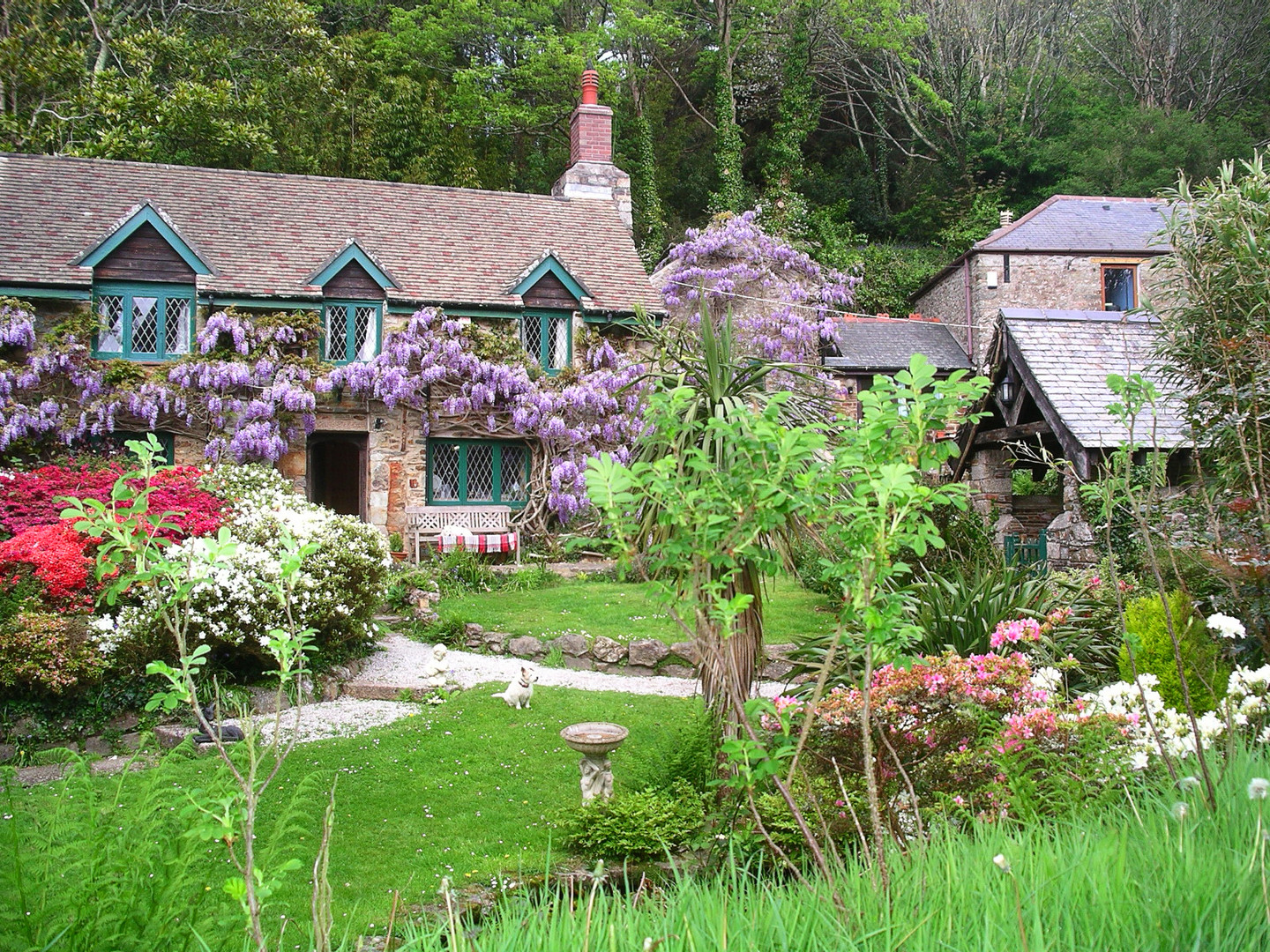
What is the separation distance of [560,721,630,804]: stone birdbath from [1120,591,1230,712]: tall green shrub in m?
3.14

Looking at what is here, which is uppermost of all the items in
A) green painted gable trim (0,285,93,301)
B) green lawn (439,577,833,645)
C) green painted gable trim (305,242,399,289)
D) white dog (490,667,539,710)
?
green painted gable trim (305,242,399,289)

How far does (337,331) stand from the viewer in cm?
1728

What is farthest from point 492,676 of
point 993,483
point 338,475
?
point 338,475

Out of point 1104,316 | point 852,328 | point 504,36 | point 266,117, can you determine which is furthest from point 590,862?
point 504,36

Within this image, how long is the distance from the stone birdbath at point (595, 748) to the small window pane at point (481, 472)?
11481 mm

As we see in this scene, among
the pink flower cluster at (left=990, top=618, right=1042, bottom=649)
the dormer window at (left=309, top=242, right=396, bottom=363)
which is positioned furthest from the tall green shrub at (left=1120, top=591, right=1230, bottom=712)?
the dormer window at (left=309, top=242, right=396, bottom=363)

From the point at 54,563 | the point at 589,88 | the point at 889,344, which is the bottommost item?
the point at 54,563

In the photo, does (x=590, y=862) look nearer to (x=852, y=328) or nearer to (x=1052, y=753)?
(x=1052, y=753)

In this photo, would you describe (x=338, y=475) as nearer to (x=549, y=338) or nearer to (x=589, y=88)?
(x=549, y=338)

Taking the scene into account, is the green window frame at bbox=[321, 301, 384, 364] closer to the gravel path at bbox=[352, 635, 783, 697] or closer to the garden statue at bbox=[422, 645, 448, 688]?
the gravel path at bbox=[352, 635, 783, 697]

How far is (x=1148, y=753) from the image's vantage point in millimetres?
4293

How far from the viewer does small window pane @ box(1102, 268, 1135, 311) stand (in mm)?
23797

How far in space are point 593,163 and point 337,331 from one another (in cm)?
798

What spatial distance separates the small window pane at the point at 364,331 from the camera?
17250mm
